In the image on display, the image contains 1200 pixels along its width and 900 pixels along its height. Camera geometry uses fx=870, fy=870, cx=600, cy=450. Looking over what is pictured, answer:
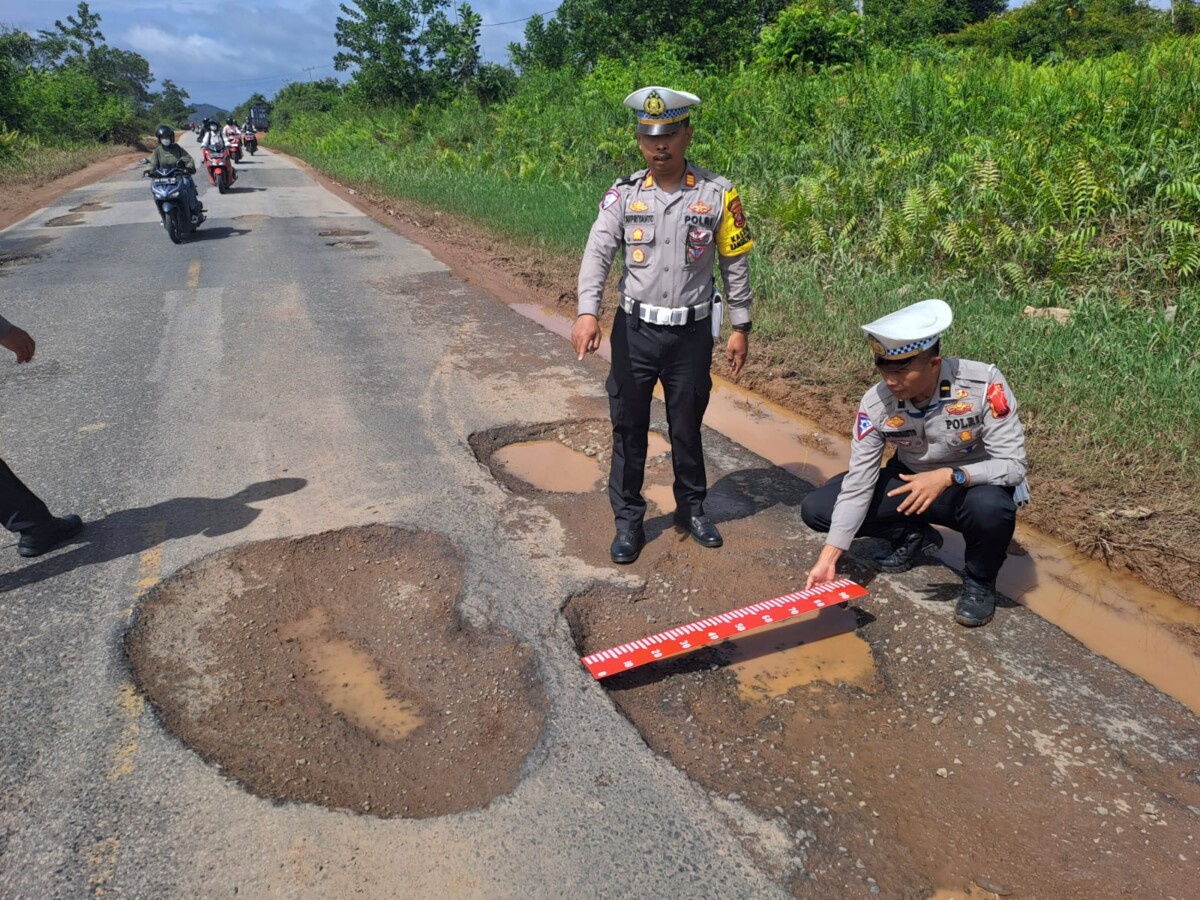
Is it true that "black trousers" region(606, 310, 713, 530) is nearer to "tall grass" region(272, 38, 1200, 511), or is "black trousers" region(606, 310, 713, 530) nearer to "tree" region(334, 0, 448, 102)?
"tall grass" region(272, 38, 1200, 511)

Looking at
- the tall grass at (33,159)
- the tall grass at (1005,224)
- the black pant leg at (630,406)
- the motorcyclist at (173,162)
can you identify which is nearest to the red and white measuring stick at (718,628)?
the black pant leg at (630,406)

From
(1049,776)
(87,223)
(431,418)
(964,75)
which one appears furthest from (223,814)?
(87,223)

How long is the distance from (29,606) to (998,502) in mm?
3392

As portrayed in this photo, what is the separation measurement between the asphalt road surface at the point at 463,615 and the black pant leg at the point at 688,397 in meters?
0.28

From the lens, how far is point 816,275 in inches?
283

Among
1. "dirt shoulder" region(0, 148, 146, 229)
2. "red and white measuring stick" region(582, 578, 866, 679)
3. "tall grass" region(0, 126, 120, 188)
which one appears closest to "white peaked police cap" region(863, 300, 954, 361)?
"red and white measuring stick" region(582, 578, 866, 679)

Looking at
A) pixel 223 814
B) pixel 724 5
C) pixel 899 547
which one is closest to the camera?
pixel 223 814

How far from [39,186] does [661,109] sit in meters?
21.4

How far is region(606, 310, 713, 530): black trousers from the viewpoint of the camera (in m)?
3.31

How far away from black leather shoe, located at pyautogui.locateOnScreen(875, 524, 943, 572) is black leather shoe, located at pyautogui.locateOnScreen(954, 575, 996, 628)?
30cm

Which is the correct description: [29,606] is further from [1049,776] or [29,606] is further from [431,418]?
[1049,776]

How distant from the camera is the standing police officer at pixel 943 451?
2789mm

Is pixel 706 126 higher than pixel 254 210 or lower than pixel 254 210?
higher

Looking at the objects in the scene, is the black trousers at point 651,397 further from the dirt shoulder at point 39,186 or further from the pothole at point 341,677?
the dirt shoulder at point 39,186
